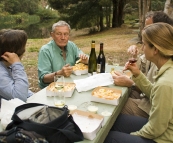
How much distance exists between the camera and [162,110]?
1515mm

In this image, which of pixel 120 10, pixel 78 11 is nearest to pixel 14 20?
pixel 78 11

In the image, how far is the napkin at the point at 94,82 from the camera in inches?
83.0

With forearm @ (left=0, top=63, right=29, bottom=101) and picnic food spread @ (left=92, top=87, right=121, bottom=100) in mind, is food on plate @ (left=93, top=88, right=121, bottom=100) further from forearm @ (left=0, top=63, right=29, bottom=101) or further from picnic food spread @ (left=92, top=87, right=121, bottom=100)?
forearm @ (left=0, top=63, right=29, bottom=101)

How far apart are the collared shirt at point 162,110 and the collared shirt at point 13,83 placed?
1054 millimetres

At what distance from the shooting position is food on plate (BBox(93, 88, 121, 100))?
6.09 feet

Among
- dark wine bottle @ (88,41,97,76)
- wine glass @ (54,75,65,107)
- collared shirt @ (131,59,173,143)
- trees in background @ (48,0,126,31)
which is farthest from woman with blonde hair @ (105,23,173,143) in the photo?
trees in background @ (48,0,126,31)

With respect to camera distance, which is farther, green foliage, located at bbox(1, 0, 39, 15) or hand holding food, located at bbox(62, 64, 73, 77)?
green foliage, located at bbox(1, 0, 39, 15)

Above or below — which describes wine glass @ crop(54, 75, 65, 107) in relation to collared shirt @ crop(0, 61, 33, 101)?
below

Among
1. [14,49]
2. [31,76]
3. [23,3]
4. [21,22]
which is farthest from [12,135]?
[23,3]

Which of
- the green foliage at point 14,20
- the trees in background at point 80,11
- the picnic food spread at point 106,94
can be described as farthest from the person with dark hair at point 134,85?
the green foliage at point 14,20

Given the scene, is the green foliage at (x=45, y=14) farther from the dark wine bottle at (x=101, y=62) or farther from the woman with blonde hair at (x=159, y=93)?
the woman with blonde hair at (x=159, y=93)

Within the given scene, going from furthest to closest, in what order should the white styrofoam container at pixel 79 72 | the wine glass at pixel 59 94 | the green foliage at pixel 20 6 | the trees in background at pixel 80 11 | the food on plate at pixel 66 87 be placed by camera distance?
the green foliage at pixel 20 6 → the trees in background at pixel 80 11 → the white styrofoam container at pixel 79 72 → the food on plate at pixel 66 87 → the wine glass at pixel 59 94

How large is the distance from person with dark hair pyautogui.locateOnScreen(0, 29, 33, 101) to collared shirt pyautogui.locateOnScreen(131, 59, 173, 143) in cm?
106

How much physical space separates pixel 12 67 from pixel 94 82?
820 mm
